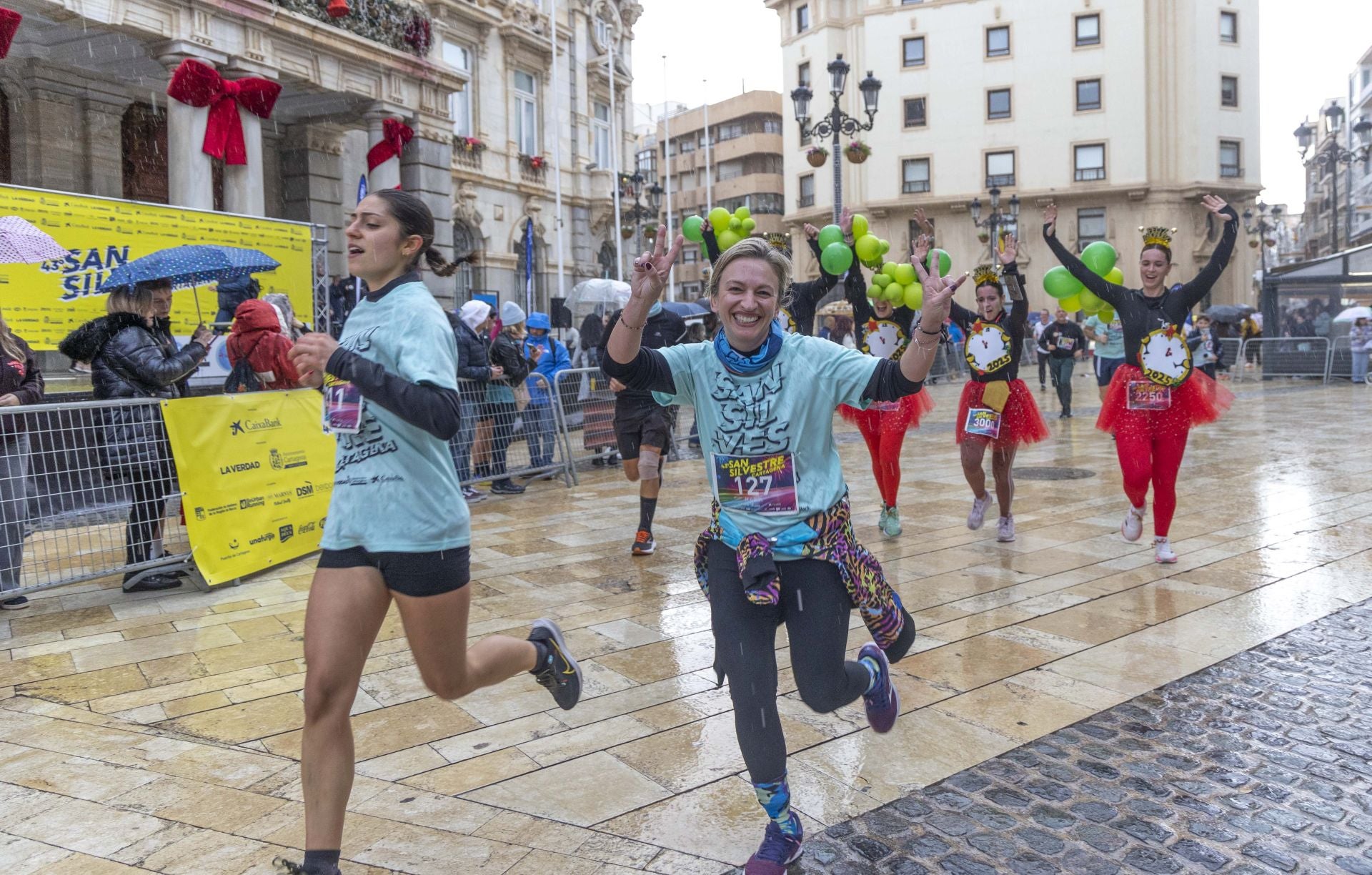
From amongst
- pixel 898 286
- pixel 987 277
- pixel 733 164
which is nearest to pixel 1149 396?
pixel 987 277

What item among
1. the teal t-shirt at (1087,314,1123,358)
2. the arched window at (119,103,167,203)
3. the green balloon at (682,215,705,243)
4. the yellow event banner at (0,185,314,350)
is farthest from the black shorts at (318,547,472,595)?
the arched window at (119,103,167,203)

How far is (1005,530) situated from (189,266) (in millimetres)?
6172

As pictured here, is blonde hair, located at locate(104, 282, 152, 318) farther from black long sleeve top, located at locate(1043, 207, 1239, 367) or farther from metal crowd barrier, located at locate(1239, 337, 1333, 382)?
metal crowd barrier, located at locate(1239, 337, 1333, 382)

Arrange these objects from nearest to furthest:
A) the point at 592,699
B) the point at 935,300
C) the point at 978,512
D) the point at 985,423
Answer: the point at 935,300 → the point at 592,699 → the point at 985,423 → the point at 978,512

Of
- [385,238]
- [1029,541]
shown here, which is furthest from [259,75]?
[385,238]

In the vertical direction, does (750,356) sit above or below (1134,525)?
above

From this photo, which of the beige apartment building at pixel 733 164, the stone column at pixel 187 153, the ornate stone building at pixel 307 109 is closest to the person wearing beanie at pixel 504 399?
the ornate stone building at pixel 307 109

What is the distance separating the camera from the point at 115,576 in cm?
733

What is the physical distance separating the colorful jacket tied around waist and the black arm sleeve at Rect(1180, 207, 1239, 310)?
14.2ft

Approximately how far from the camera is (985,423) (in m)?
7.36

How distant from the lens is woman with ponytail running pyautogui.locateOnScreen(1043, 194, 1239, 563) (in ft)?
21.7

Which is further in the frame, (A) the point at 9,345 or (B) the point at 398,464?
(A) the point at 9,345

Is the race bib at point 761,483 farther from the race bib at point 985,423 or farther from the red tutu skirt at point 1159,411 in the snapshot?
the race bib at point 985,423

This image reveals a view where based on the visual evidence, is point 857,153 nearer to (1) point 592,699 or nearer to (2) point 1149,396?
(2) point 1149,396
